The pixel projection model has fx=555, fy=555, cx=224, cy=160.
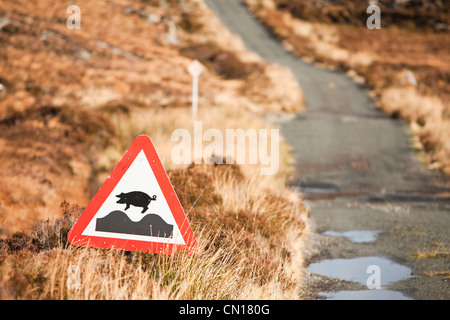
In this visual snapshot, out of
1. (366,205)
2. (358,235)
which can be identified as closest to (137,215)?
(358,235)

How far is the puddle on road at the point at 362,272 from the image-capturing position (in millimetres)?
5273

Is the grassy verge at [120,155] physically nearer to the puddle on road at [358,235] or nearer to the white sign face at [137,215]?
the white sign face at [137,215]

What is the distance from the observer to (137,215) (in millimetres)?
4078

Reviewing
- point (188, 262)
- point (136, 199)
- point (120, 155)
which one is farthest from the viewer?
point (120, 155)

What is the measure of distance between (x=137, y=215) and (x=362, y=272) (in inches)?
119

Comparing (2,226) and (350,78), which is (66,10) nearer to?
(350,78)

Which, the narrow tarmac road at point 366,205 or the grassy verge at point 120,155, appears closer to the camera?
the grassy verge at point 120,155

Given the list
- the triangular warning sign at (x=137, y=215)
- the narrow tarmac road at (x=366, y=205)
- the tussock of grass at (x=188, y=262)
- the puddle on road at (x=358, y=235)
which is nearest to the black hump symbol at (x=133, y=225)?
the triangular warning sign at (x=137, y=215)

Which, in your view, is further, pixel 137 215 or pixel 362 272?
pixel 362 272

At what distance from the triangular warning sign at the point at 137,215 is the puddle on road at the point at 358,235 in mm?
3915

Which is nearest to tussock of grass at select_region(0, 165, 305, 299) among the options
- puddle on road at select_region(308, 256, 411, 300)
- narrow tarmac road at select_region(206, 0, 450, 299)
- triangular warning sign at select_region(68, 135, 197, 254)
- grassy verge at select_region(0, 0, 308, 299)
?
grassy verge at select_region(0, 0, 308, 299)

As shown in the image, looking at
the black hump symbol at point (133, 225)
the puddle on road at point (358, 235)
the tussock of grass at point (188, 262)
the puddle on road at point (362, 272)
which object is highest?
the black hump symbol at point (133, 225)

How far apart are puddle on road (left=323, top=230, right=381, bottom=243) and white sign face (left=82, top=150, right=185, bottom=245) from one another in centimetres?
396

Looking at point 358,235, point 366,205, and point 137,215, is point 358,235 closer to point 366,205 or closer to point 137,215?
point 366,205
